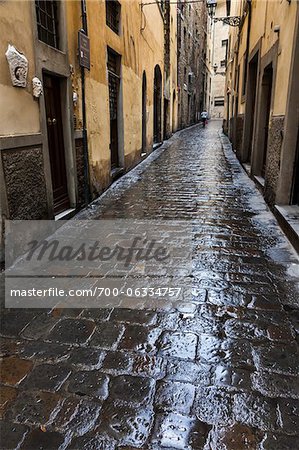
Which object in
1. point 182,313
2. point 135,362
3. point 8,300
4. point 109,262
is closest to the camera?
point 135,362

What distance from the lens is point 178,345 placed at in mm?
2453

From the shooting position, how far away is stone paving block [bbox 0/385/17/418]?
1943 mm

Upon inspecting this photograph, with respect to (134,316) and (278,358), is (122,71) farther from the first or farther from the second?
(278,358)

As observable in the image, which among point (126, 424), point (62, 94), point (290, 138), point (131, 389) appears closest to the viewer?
point (126, 424)

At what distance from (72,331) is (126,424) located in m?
0.95

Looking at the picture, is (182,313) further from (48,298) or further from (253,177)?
(253,177)

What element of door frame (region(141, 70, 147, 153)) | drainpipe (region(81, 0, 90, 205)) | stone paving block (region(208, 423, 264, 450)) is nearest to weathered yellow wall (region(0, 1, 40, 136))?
drainpipe (region(81, 0, 90, 205))

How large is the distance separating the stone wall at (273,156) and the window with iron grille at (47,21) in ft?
11.6

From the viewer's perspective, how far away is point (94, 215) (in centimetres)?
559

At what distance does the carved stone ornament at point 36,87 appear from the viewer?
13.3 ft

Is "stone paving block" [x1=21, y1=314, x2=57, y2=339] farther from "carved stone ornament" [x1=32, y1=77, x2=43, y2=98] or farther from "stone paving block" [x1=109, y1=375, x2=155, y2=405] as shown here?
"carved stone ornament" [x1=32, y1=77, x2=43, y2=98]

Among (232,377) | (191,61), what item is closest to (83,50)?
(232,377)

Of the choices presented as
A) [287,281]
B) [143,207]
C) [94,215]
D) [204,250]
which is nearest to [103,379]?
[287,281]

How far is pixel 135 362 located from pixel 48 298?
119 centimetres
